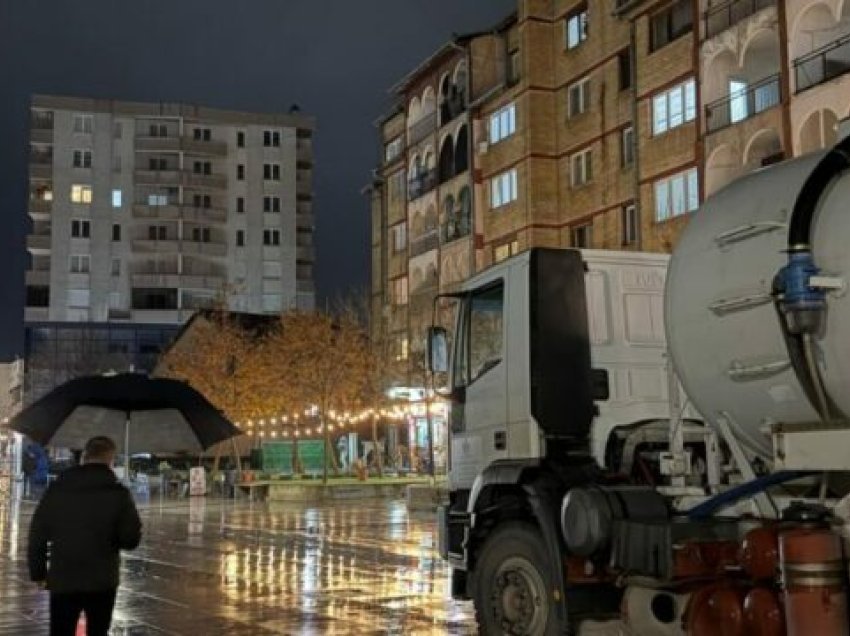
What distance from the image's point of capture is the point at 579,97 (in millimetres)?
42719

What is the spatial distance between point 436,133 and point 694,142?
20130 millimetres

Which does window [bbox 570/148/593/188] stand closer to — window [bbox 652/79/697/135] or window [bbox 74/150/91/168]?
window [bbox 652/79/697/135]

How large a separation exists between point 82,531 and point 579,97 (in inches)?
1473

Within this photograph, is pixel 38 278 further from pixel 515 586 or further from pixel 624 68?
pixel 515 586

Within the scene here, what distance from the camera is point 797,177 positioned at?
6.91 meters

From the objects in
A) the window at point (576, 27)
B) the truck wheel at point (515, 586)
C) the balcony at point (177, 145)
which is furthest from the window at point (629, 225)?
the balcony at point (177, 145)

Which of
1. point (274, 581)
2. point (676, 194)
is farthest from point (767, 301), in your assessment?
point (676, 194)

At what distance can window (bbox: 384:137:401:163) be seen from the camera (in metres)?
59.2

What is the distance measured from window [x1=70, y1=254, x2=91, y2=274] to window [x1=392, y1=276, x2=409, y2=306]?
169 ft

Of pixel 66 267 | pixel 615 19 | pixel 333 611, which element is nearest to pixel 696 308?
pixel 333 611

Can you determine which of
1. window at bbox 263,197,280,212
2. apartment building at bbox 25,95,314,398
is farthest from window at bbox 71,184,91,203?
window at bbox 263,197,280,212

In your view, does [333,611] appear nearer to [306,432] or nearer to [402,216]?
[306,432]

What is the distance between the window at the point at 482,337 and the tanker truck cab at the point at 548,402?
0.02 m

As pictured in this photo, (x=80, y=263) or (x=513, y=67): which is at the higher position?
(x=80, y=263)
